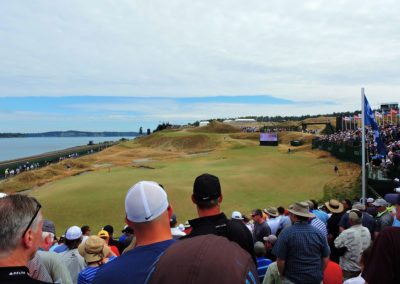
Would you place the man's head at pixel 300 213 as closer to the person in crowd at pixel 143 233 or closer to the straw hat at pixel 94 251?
the straw hat at pixel 94 251

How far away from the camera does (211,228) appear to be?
3676 millimetres

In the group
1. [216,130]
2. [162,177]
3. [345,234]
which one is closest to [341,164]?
[162,177]

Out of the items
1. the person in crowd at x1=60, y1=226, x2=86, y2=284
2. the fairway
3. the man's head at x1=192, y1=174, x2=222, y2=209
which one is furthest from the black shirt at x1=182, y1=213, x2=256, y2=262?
the fairway

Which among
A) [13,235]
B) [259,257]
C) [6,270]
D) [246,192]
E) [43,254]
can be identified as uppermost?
[13,235]

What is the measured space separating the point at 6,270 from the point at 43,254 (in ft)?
6.51

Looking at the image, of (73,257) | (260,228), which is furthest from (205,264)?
(260,228)

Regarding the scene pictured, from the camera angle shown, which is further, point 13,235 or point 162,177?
point 162,177

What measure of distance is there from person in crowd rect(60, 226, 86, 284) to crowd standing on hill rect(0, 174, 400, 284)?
0.01m

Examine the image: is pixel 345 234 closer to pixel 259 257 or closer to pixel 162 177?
pixel 259 257

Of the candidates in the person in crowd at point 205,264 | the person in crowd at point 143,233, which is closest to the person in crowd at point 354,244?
the person in crowd at point 143,233

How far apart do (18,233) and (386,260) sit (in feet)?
9.01

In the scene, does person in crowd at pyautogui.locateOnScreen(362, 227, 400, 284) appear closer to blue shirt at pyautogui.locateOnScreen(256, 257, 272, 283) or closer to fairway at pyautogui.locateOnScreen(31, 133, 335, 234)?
blue shirt at pyautogui.locateOnScreen(256, 257, 272, 283)

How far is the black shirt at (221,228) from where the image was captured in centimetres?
367

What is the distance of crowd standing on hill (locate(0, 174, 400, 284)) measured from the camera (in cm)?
170
